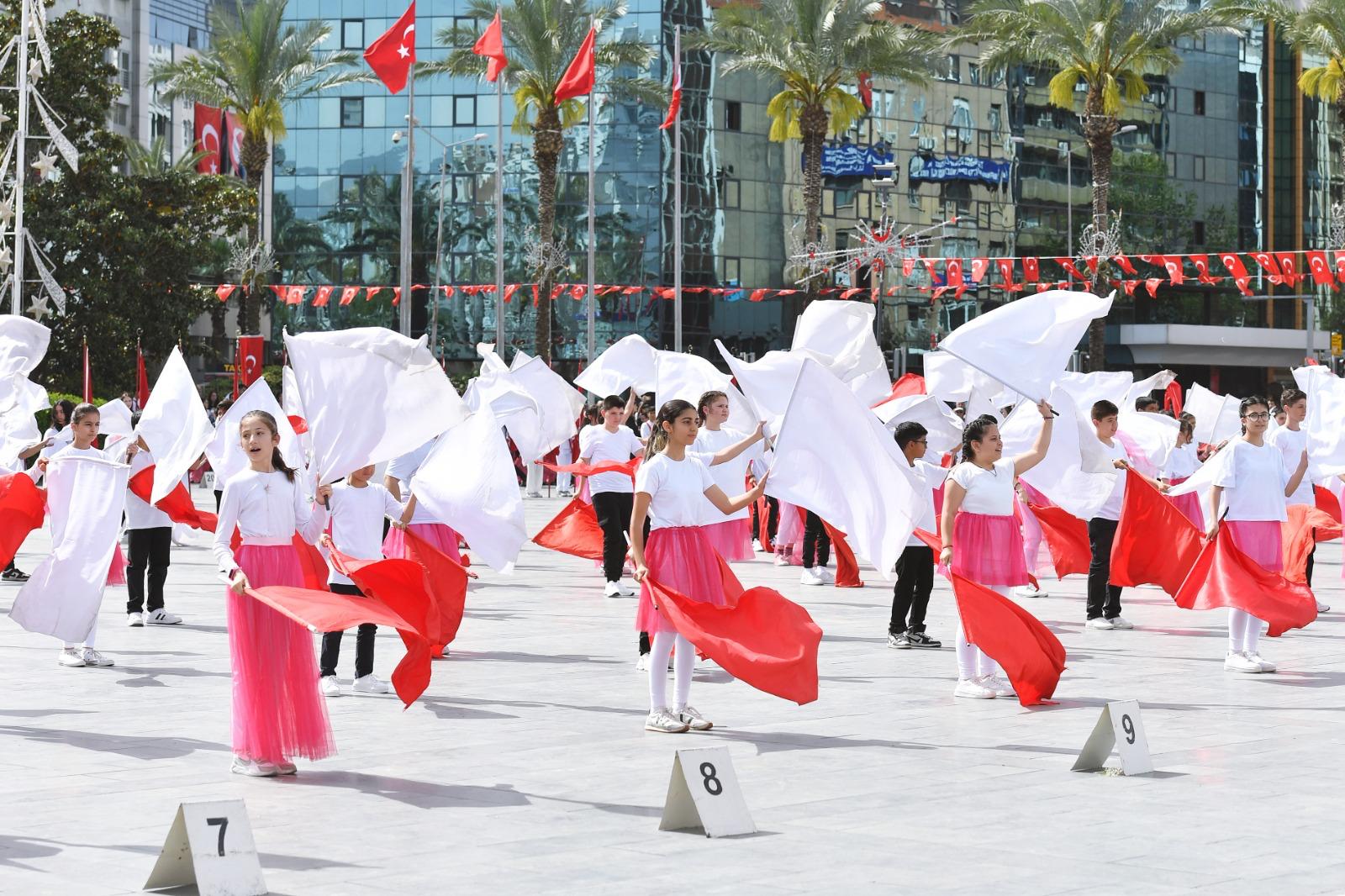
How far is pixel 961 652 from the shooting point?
11.0m

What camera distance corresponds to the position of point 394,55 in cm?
3775

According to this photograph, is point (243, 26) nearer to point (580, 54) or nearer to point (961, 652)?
point (580, 54)

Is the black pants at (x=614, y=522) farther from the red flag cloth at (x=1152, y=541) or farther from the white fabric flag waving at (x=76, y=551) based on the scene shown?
the white fabric flag waving at (x=76, y=551)

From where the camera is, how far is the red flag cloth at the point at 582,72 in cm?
4088

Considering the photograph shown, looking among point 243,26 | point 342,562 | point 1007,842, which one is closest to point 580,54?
point 243,26

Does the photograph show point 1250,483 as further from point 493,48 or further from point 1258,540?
point 493,48

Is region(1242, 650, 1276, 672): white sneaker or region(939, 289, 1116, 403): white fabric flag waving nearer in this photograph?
→ region(939, 289, 1116, 403): white fabric flag waving

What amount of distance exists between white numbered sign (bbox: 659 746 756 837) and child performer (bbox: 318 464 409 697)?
14.4ft

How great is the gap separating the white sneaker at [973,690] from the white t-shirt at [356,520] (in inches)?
141

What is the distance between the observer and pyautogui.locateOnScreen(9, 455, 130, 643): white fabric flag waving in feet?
37.9

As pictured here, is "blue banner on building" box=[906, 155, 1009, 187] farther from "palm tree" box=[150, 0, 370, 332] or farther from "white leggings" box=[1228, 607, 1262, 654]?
"white leggings" box=[1228, 607, 1262, 654]

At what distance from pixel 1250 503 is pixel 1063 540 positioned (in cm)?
Result: 503

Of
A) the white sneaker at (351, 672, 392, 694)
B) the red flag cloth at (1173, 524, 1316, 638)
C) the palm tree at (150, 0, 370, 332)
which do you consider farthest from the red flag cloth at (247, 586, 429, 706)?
the palm tree at (150, 0, 370, 332)

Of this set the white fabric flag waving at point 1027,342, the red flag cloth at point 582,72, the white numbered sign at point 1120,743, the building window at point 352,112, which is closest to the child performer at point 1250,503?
the white fabric flag waving at point 1027,342
